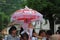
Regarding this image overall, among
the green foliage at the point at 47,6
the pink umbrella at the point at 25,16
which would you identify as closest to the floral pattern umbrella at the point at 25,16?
the pink umbrella at the point at 25,16

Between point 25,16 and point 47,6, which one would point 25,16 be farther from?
point 47,6

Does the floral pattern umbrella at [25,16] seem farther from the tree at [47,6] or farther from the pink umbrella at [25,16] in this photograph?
the tree at [47,6]

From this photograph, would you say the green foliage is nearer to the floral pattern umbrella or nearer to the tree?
the tree

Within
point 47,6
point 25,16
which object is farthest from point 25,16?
point 47,6

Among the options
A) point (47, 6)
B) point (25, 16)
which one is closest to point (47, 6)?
point (47, 6)

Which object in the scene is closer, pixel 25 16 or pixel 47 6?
pixel 25 16

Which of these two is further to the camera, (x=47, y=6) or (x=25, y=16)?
(x=47, y=6)

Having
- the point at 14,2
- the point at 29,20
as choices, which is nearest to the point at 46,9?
the point at 29,20

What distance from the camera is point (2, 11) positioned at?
29.7 m

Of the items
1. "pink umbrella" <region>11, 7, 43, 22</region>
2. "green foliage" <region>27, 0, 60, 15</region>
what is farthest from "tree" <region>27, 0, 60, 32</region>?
"pink umbrella" <region>11, 7, 43, 22</region>

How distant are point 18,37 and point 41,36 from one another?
0.94m

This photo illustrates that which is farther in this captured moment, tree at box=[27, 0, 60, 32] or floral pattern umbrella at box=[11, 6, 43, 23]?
tree at box=[27, 0, 60, 32]

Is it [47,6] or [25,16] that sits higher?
[47,6]

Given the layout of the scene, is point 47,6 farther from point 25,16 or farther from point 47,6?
point 25,16
